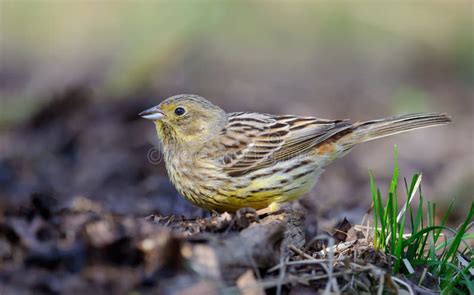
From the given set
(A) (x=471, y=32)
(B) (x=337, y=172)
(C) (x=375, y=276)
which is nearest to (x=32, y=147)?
(B) (x=337, y=172)

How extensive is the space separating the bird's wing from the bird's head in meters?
0.15

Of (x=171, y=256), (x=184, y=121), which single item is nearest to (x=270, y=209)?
(x=184, y=121)

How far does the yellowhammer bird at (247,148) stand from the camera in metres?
6.09

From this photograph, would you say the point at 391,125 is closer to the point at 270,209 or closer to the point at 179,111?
the point at 270,209

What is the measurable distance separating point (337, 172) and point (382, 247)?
4.72m

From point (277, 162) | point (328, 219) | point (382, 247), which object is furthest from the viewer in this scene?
point (328, 219)

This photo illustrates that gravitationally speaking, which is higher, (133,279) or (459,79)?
(459,79)

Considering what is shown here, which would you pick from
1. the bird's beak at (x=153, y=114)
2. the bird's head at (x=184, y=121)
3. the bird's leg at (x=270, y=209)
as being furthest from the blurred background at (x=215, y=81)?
the bird's leg at (x=270, y=209)

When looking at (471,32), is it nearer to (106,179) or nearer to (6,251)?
(106,179)

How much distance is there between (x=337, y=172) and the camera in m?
9.50

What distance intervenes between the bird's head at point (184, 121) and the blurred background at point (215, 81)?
2.39 ft

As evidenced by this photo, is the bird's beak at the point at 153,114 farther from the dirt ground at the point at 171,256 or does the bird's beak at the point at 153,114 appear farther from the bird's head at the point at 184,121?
the dirt ground at the point at 171,256

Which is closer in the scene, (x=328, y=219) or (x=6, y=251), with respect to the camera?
(x=6, y=251)

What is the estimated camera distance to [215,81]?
41.6ft
